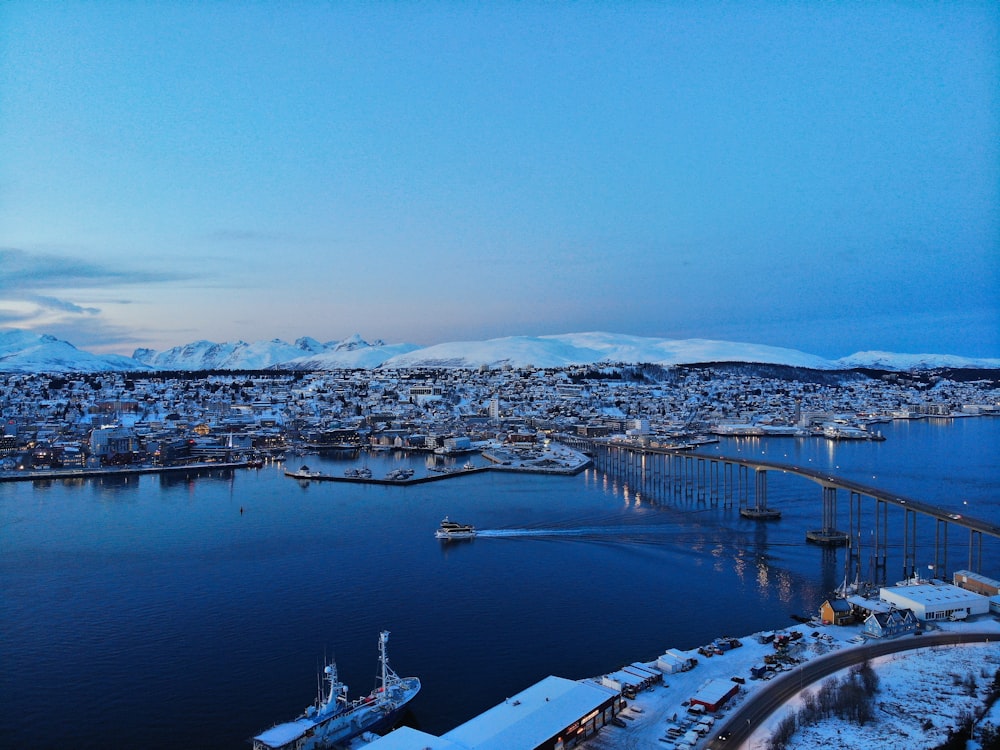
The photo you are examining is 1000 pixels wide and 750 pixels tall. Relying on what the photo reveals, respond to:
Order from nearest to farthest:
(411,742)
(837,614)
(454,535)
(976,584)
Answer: (411,742), (837,614), (976,584), (454,535)

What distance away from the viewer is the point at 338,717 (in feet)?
14.8

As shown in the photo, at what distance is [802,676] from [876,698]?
441mm

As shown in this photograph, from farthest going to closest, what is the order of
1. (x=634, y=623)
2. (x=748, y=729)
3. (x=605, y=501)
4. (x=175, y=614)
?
(x=605, y=501) → (x=175, y=614) → (x=634, y=623) → (x=748, y=729)

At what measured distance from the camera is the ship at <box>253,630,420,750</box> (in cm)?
429

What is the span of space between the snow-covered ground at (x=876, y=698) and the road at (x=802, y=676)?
0.17ft

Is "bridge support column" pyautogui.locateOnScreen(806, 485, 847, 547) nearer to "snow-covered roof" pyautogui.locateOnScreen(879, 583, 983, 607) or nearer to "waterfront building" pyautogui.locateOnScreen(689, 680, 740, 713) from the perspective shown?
"snow-covered roof" pyautogui.locateOnScreen(879, 583, 983, 607)

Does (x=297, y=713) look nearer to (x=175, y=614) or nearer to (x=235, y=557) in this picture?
(x=175, y=614)

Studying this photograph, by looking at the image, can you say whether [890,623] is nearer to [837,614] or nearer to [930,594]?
[837,614]

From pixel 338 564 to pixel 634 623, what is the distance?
144 inches

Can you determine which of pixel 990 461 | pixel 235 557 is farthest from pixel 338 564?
pixel 990 461

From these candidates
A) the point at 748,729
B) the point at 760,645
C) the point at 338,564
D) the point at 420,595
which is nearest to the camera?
the point at 748,729

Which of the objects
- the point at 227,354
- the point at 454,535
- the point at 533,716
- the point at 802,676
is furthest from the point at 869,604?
the point at 227,354

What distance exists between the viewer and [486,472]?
17203mm

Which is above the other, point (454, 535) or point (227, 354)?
point (227, 354)
